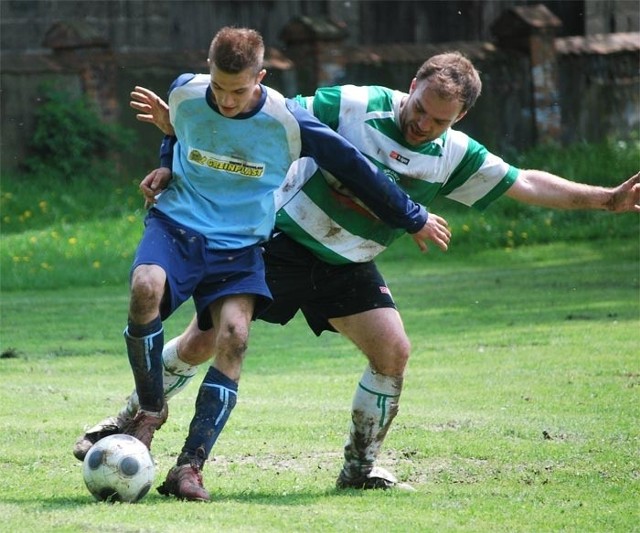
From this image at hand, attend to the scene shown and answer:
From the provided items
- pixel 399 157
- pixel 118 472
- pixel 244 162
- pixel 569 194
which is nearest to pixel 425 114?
pixel 399 157

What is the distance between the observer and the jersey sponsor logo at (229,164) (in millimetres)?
6883

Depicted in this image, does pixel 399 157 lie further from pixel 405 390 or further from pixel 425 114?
pixel 405 390

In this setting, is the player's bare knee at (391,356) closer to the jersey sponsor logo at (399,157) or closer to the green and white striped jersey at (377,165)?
the green and white striped jersey at (377,165)

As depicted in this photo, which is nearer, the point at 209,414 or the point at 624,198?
the point at 209,414

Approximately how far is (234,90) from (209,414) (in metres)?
1.43

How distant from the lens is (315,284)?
7.46m

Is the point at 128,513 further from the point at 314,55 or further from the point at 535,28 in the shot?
the point at 535,28

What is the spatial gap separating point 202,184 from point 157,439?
2.17 metres

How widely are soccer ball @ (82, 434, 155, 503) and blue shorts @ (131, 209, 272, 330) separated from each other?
675mm

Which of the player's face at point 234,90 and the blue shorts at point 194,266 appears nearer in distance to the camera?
the player's face at point 234,90

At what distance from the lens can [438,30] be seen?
3294cm

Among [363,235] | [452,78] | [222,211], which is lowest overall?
[363,235]

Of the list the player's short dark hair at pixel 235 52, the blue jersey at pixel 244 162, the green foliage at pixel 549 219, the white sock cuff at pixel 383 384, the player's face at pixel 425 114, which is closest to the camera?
the player's short dark hair at pixel 235 52

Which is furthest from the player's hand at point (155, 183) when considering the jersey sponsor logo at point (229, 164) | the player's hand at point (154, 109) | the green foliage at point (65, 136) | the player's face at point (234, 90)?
the green foliage at point (65, 136)
